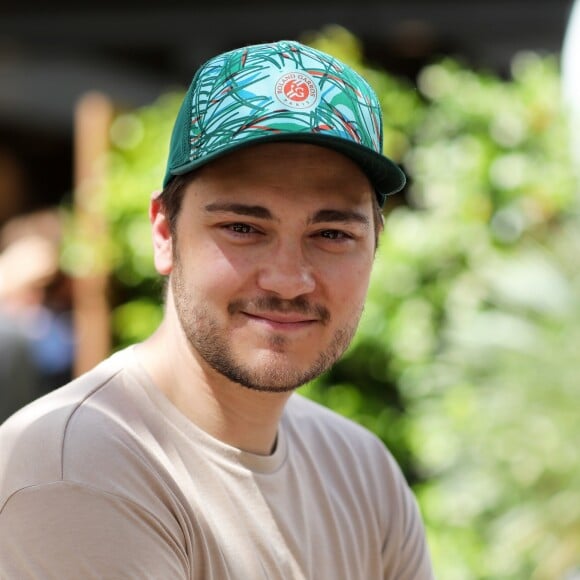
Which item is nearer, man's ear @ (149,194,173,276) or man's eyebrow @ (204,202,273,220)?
man's eyebrow @ (204,202,273,220)

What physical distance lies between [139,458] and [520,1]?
6181 mm

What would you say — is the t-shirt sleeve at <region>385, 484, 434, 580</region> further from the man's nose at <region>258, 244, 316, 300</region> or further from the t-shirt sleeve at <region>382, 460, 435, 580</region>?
the man's nose at <region>258, 244, 316, 300</region>

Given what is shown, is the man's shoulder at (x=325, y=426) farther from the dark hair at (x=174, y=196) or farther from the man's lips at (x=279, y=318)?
the dark hair at (x=174, y=196)

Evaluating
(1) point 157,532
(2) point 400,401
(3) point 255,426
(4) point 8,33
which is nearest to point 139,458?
(1) point 157,532

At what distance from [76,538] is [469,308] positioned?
3.88 meters

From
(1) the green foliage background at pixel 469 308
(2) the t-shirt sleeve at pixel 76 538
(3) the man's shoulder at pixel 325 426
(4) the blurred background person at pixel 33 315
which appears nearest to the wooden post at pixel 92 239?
(1) the green foliage background at pixel 469 308

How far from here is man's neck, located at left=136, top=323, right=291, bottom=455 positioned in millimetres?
1971

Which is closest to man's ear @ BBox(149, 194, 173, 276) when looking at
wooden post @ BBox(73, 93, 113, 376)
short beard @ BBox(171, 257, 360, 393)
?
short beard @ BBox(171, 257, 360, 393)

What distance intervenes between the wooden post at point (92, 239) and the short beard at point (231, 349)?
4.05 m

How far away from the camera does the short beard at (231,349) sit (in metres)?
1.90

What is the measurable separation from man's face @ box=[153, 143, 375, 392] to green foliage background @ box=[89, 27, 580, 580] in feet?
10.2

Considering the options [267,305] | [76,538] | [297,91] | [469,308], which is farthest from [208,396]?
[469,308]

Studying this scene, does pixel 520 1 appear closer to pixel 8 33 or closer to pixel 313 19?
pixel 313 19

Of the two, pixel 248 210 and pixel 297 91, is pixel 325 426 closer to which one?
pixel 248 210
